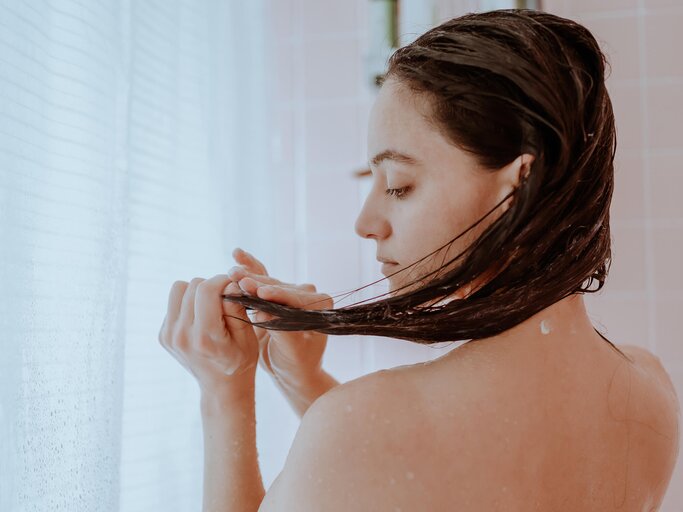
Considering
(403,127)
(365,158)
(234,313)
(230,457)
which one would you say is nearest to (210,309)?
(234,313)

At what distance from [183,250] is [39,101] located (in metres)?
0.40

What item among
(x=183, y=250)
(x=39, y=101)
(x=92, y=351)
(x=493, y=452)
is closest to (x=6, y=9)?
(x=39, y=101)

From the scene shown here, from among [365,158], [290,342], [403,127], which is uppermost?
[365,158]

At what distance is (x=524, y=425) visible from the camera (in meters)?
0.65

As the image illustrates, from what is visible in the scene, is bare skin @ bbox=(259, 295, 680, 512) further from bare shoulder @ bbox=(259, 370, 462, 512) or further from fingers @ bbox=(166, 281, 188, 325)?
fingers @ bbox=(166, 281, 188, 325)

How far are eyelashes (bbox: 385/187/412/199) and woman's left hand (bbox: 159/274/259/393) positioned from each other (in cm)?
19

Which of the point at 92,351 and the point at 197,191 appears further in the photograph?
the point at 197,191

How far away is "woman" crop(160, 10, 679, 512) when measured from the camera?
63 centimetres

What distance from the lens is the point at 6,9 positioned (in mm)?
689

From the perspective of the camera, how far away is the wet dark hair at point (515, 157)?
0.66 metres

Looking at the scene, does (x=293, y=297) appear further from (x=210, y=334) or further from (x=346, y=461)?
(x=346, y=461)

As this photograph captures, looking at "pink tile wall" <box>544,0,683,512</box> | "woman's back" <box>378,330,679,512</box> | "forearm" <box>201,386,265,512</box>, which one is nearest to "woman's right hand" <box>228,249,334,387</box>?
"forearm" <box>201,386,265,512</box>

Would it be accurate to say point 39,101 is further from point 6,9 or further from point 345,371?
point 345,371

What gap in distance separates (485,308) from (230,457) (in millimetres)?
323
